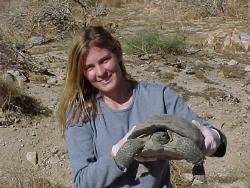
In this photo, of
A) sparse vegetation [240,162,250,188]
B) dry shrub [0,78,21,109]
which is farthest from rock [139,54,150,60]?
sparse vegetation [240,162,250,188]

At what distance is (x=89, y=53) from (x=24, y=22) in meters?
7.98

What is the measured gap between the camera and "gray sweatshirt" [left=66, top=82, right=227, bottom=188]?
71.5 inches

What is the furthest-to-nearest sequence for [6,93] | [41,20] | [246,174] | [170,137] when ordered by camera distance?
[41,20] < [6,93] < [246,174] < [170,137]

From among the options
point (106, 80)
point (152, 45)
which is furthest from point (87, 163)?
point (152, 45)

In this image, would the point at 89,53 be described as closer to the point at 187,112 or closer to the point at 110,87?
the point at 110,87

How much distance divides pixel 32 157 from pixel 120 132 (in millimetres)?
2777

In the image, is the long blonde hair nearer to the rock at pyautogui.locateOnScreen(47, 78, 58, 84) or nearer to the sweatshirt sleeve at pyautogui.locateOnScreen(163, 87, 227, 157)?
the sweatshirt sleeve at pyautogui.locateOnScreen(163, 87, 227, 157)

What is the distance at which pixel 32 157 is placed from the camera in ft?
14.8

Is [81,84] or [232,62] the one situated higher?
[81,84]

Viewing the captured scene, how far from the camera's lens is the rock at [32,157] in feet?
14.7

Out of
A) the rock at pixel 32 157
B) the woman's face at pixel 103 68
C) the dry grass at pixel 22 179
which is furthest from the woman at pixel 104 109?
the rock at pixel 32 157

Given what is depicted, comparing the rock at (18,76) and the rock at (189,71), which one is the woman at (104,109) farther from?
the rock at (189,71)

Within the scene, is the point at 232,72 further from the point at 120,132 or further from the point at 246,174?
the point at 120,132

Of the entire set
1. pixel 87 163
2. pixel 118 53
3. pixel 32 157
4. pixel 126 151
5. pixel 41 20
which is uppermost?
pixel 118 53
